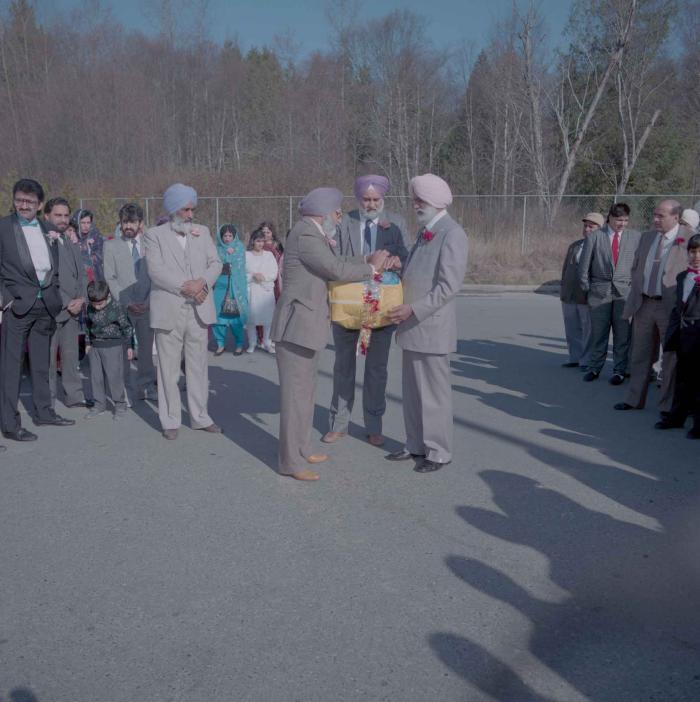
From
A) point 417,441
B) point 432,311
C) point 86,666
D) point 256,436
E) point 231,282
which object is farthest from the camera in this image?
point 231,282

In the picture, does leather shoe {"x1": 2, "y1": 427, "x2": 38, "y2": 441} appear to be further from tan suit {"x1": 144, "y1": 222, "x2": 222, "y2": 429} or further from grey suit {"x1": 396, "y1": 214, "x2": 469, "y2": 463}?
grey suit {"x1": 396, "y1": 214, "x2": 469, "y2": 463}

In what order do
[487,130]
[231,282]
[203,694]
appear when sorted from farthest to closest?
[487,130] < [231,282] < [203,694]

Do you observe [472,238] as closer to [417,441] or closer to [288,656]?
[417,441]

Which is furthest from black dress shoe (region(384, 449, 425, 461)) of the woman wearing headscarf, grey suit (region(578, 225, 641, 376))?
the woman wearing headscarf

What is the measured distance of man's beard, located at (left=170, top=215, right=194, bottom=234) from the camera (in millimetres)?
6775

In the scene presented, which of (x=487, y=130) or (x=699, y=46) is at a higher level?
(x=699, y=46)

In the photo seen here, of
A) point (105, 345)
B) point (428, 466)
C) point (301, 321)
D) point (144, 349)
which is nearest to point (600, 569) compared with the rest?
point (428, 466)

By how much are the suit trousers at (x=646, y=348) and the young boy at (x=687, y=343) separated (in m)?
0.37

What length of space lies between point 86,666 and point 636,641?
2484mm

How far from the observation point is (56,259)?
7.25 meters

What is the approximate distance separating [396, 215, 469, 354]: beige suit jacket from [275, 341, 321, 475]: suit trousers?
2.42 feet

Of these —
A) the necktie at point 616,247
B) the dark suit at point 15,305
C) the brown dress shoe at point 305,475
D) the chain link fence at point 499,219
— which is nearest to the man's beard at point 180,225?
the dark suit at point 15,305

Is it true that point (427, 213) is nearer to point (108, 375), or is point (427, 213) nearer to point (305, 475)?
point (305, 475)

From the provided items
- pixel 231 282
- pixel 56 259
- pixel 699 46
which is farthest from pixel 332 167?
pixel 56 259
